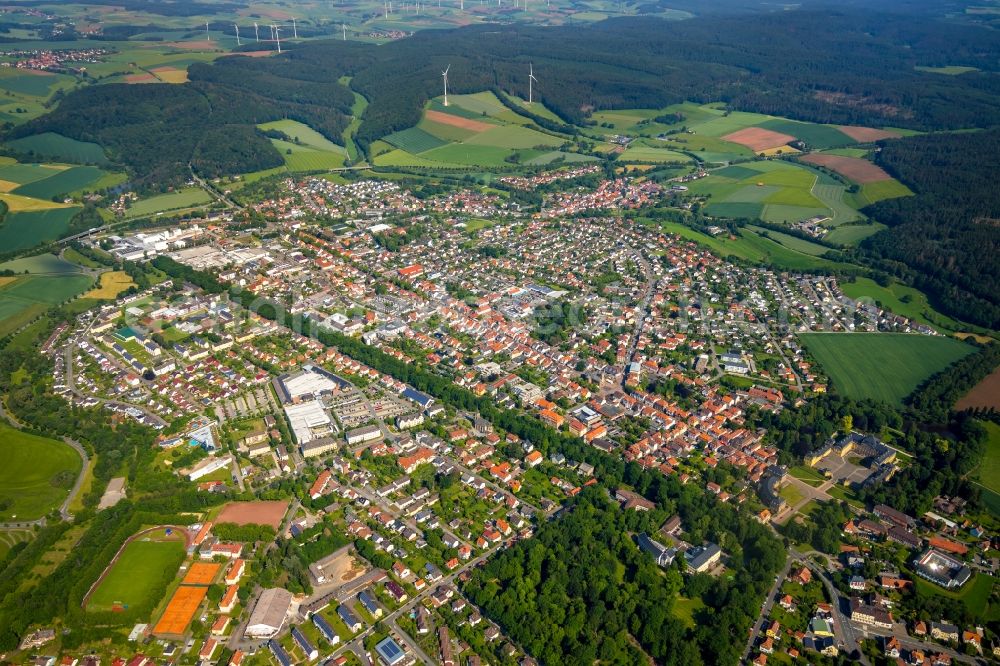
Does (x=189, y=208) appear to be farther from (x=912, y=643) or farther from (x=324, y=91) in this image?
(x=912, y=643)

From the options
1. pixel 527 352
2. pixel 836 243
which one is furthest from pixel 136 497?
pixel 836 243

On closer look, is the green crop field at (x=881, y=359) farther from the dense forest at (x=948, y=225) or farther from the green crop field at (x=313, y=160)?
the green crop field at (x=313, y=160)

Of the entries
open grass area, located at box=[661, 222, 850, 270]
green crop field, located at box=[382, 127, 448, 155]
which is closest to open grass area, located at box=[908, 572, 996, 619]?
open grass area, located at box=[661, 222, 850, 270]

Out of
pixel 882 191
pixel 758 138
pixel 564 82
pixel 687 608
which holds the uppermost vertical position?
pixel 564 82

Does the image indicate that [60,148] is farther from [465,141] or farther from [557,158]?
[557,158]

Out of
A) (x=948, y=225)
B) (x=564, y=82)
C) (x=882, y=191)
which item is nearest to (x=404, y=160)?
(x=564, y=82)

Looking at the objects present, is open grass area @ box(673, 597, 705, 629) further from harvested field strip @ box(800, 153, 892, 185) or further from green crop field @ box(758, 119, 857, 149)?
green crop field @ box(758, 119, 857, 149)
